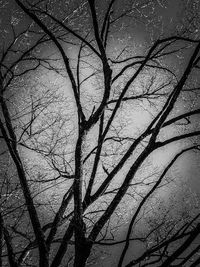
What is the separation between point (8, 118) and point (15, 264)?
10.2 ft

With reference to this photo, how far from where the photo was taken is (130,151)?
5.54 meters

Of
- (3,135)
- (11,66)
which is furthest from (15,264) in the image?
(11,66)

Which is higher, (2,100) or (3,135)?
(2,100)

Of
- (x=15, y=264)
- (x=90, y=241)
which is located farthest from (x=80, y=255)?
(x=15, y=264)

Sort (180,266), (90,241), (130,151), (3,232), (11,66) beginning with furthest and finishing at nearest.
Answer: (11,66) < (3,232) < (130,151) < (90,241) < (180,266)

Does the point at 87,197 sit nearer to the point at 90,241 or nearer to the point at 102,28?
the point at 90,241

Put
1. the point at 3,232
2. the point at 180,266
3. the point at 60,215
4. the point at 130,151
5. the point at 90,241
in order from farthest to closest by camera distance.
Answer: the point at 60,215
the point at 3,232
the point at 130,151
the point at 90,241
the point at 180,266

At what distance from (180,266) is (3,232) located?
396 centimetres

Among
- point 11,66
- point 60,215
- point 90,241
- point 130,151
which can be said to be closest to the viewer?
point 90,241

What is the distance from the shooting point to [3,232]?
19.8 feet

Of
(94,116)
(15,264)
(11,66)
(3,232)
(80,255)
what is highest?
(11,66)

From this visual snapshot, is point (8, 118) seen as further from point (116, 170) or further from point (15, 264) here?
point (15, 264)

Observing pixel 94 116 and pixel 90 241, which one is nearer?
pixel 90 241

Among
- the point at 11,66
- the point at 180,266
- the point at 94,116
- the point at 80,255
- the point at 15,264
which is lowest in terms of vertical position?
the point at 180,266
